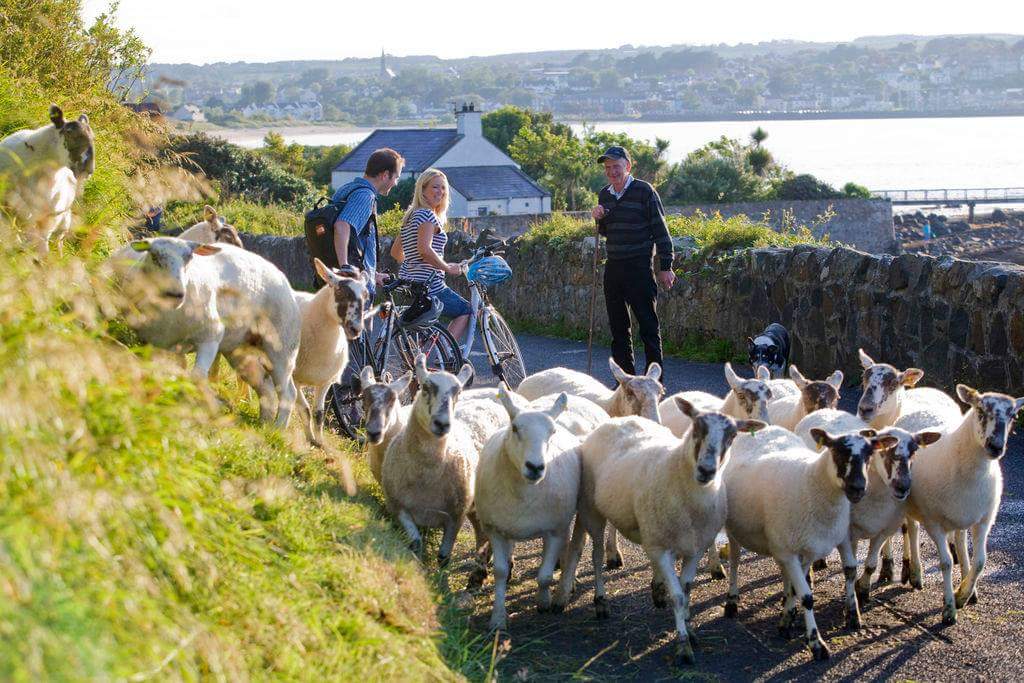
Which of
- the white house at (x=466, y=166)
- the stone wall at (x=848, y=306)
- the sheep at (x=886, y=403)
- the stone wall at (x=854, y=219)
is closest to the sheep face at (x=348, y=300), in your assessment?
the sheep at (x=886, y=403)

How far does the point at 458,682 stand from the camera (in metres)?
5.60

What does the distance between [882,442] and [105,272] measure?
450cm

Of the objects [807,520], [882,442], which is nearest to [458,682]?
[807,520]

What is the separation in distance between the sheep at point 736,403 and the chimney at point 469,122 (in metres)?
75.0

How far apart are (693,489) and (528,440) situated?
1001 mm

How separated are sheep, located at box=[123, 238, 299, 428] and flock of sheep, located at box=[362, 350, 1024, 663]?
681 millimetres

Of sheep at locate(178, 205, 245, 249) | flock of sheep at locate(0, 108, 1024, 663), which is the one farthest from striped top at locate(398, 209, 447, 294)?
flock of sheep at locate(0, 108, 1024, 663)

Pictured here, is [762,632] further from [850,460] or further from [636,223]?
[636,223]

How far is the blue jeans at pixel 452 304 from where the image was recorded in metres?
11.3

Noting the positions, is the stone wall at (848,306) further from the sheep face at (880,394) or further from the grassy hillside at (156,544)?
the grassy hillside at (156,544)

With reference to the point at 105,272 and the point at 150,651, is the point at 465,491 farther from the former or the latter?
the point at 150,651

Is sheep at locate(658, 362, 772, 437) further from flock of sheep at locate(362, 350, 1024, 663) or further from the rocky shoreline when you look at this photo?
the rocky shoreline

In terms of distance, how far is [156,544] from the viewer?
412 centimetres

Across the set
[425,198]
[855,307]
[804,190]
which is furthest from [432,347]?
[804,190]
